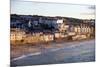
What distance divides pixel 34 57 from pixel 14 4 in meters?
0.62

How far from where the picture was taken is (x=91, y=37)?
2453mm

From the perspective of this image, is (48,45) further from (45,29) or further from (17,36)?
(17,36)

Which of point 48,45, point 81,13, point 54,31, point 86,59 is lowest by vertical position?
point 86,59

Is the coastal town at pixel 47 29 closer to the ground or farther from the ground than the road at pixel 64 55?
farther from the ground

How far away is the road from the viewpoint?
2182mm

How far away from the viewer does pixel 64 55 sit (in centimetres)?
232

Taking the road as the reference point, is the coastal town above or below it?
above

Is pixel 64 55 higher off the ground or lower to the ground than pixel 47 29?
lower

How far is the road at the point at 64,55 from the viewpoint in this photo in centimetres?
218
